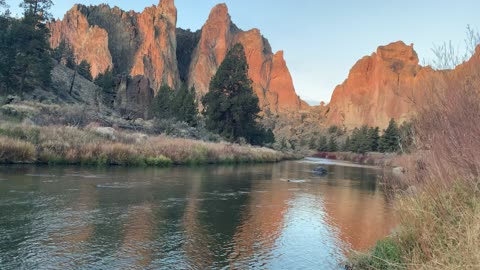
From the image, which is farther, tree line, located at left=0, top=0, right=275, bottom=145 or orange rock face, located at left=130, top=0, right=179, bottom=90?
orange rock face, located at left=130, top=0, right=179, bottom=90

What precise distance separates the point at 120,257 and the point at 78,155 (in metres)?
16.4

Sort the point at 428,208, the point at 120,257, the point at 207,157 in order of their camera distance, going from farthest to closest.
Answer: the point at 207,157 < the point at 120,257 < the point at 428,208

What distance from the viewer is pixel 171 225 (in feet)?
30.3

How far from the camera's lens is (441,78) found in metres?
7.33

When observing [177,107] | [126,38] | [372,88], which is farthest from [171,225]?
[372,88]


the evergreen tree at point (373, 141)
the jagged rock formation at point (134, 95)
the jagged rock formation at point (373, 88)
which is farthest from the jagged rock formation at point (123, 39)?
the evergreen tree at point (373, 141)

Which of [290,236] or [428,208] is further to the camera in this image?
[290,236]

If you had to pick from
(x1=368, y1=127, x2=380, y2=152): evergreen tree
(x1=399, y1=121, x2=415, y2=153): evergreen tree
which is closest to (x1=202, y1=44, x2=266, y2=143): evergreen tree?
(x1=399, y1=121, x2=415, y2=153): evergreen tree

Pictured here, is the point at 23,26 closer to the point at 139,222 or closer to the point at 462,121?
the point at 139,222

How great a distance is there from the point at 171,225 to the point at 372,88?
179 m

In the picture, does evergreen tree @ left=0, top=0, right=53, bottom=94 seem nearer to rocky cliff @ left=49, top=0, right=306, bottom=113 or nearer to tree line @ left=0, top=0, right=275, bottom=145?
tree line @ left=0, top=0, right=275, bottom=145

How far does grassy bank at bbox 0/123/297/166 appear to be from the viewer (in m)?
19.6

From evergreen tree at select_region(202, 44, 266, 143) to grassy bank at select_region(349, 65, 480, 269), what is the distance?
137 ft

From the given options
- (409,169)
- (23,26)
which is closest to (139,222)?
(409,169)
